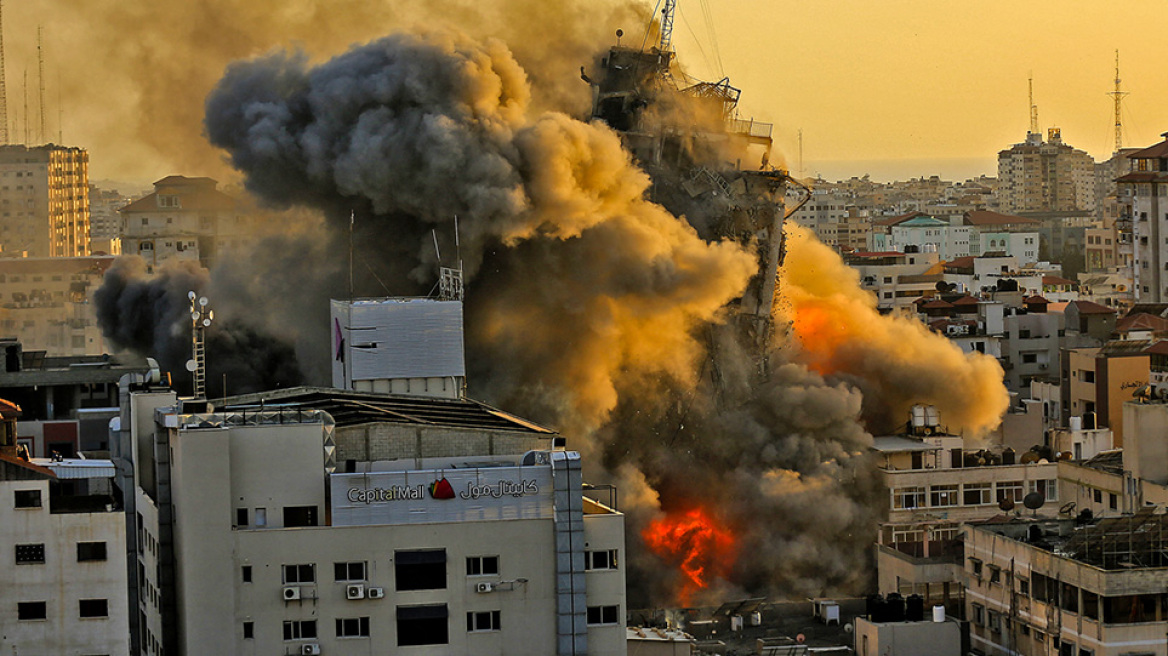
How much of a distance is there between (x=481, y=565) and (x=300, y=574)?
2752 mm

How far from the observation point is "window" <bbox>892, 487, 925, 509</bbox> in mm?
60781

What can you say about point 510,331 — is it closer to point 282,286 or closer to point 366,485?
point 282,286

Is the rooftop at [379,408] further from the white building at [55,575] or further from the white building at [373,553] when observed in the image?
the white building at [55,575]

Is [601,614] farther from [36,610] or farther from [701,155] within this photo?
[701,155]

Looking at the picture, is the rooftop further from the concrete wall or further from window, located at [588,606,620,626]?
window, located at [588,606,620,626]

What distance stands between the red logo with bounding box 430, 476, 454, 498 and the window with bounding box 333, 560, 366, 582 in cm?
158

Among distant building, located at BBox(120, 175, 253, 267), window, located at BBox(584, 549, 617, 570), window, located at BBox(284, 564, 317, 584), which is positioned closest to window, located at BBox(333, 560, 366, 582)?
window, located at BBox(284, 564, 317, 584)

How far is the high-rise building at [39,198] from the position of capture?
534 feet

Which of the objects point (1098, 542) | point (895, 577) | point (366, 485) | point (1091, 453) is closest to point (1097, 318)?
point (1091, 453)

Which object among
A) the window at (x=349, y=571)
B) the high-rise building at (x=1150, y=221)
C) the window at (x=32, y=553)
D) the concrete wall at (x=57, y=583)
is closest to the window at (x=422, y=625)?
the window at (x=349, y=571)

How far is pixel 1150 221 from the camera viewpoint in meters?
93.8

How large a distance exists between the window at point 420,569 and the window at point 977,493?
90.0ft

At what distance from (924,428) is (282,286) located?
18.0m

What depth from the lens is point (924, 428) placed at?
6400cm
